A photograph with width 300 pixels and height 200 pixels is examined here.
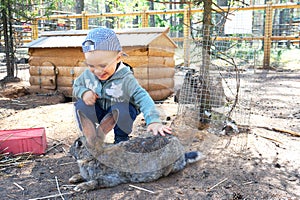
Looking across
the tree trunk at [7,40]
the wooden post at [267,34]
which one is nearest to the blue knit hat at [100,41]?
the tree trunk at [7,40]

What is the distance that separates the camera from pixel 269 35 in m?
10.7

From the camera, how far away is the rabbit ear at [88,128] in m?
1.82

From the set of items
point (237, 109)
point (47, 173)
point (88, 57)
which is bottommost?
point (47, 173)

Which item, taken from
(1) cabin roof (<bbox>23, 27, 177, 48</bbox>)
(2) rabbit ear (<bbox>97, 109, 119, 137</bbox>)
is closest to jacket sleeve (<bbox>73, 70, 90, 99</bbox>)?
(2) rabbit ear (<bbox>97, 109, 119, 137</bbox>)

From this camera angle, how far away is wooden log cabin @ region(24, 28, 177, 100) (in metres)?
4.85

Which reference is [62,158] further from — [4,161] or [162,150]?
[162,150]

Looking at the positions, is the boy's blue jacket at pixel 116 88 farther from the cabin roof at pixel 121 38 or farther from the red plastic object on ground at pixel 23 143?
the cabin roof at pixel 121 38

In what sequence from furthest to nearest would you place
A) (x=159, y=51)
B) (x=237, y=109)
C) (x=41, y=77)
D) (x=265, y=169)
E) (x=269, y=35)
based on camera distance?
(x=269, y=35)
(x=41, y=77)
(x=159, y=51)
(x=237, y=109)
(x=265, y=169)

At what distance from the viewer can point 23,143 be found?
2641 mm

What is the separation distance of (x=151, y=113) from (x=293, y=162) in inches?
46.8

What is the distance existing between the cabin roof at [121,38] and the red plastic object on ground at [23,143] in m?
2.36

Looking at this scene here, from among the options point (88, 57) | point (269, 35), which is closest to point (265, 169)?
point (88, 57)

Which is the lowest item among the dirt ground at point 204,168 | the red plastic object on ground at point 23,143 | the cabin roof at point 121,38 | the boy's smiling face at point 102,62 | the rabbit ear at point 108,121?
the dirt ground at point 204,168

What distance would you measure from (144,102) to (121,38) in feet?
9.80
